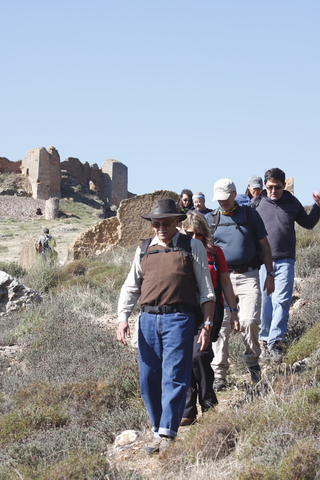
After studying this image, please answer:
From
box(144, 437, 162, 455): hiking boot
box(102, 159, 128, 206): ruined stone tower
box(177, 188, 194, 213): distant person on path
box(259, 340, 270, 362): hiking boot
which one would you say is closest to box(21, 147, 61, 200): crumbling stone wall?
box(102, 159, 128, 206): ruined stone tower

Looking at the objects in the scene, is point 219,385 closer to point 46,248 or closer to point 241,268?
point 241,268

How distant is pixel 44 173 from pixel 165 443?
47184 mm

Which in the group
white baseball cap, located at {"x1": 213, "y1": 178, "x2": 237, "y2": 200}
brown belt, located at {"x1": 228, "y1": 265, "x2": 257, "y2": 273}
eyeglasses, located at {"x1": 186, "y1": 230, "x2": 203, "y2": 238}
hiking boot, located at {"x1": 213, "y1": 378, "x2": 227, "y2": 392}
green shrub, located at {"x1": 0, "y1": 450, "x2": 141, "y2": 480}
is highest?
white baseball cap, located at {"x1": 213, "y1": 178, "x2": 237, "y2": 200}

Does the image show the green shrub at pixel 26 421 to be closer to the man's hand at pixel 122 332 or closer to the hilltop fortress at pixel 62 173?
the man's hand at pixel 122 332

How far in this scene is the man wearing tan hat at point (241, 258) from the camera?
631cm

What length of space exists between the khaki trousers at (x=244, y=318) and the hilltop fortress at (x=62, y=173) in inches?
1771

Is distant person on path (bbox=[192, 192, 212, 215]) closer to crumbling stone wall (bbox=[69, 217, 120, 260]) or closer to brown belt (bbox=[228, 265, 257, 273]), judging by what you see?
brown belt (bbox=[228, 265, 257, 273])

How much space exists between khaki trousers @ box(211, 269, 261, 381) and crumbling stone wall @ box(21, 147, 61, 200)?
45.0 meters

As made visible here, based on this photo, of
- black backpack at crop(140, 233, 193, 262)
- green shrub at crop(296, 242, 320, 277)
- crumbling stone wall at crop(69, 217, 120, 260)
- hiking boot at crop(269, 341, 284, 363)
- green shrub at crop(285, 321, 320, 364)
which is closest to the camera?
black backpack at crop(140, 233, 193, 262)

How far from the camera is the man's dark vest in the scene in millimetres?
5008

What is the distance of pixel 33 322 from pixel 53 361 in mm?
2197

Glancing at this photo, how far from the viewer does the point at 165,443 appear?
4855 millimetres

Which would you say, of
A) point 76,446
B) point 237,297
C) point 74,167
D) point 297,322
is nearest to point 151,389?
point 76,446

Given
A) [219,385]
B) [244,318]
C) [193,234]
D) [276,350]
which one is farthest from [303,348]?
[193,234]
